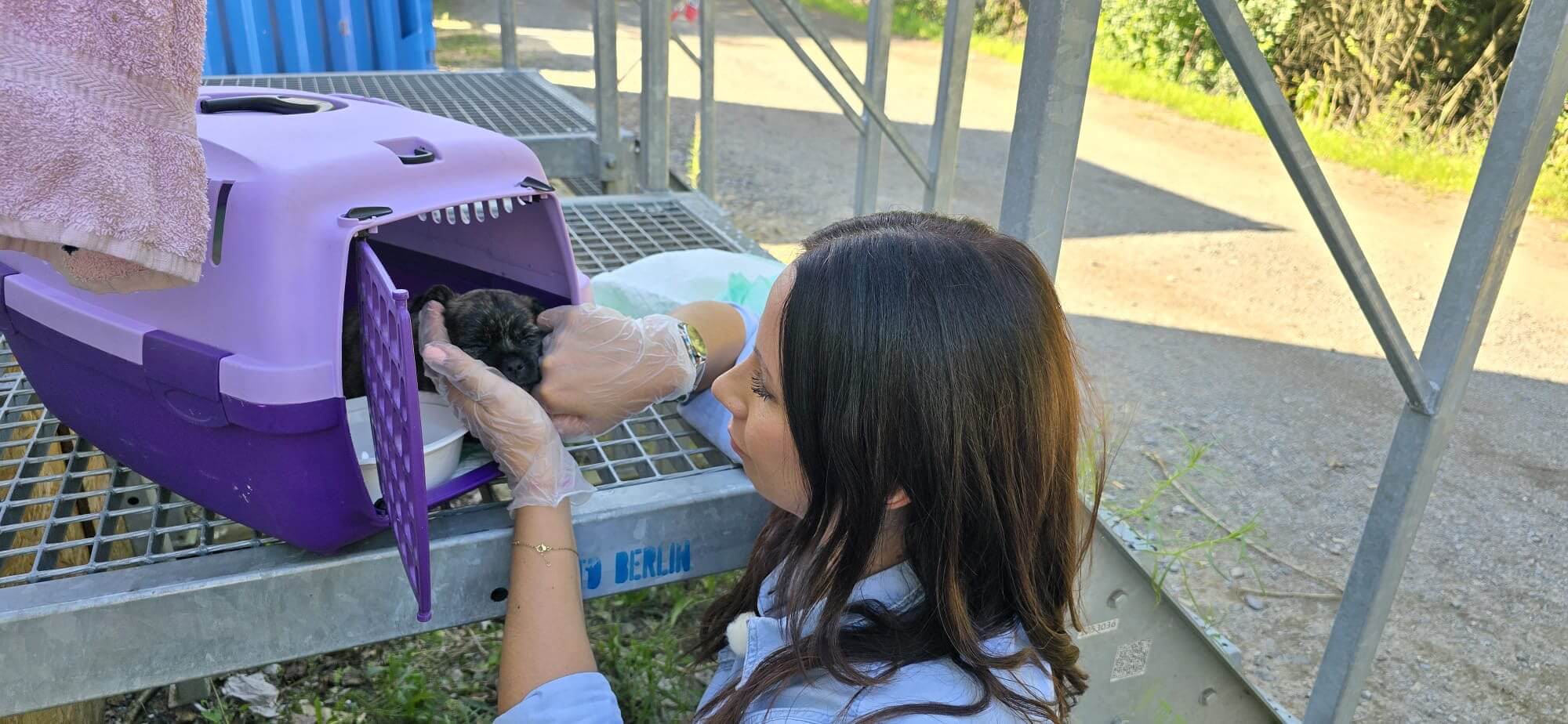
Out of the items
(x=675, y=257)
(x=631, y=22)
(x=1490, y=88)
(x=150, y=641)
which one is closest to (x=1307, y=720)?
(x=675, y=257)

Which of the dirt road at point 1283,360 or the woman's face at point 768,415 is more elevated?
the woman's face at point 768,415

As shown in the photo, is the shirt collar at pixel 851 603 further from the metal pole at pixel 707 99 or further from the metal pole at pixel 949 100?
the metal pole at pixel 707 99

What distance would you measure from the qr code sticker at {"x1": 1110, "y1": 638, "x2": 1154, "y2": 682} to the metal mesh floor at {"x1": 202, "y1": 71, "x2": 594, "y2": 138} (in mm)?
2237

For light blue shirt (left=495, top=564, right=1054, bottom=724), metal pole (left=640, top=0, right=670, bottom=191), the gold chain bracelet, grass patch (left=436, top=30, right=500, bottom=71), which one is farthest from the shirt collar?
grass patch (left=436, top=30, right=500, bottom=71)

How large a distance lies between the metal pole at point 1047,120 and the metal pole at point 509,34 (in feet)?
12.3

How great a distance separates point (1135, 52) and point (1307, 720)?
8899 millimetres

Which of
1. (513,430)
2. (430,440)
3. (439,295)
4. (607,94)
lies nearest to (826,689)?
(513,430)

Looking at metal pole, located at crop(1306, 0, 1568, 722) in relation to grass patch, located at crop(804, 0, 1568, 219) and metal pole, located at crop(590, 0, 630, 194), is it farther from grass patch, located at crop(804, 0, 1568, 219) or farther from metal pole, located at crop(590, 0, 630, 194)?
grass patch, located at crop(804, 0, 1568, 219)

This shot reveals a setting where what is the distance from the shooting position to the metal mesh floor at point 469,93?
11.3 feet

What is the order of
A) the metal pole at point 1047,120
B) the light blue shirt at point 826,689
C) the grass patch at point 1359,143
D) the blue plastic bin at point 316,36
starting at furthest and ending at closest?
the grass patch at point 1359,143 → the blue plastic bin at point 316,36 → the metal pole at point 1047,120 → the light blue shirt at point 826,689

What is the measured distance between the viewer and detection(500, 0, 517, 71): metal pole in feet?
15.0

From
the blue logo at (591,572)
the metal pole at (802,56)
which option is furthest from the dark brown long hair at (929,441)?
the metal pole at (802,56)

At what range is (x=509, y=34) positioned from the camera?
4.67 meters

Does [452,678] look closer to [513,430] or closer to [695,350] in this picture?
[695,350]
